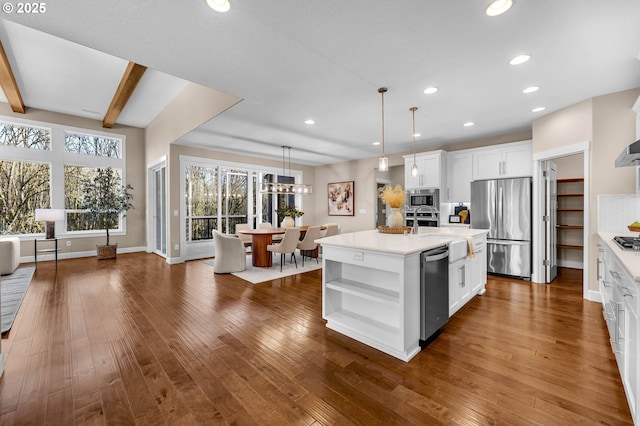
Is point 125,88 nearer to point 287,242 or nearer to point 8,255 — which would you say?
point 8,255

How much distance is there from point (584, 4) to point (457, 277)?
8.21 ft

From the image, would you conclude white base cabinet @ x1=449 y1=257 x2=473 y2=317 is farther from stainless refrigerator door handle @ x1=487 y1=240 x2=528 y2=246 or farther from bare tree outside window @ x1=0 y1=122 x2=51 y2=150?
bare tree outside window @ x1=0 y1=122 x2=51 y2=150

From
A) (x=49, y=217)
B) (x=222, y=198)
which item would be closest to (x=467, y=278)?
(x=222, y=198)

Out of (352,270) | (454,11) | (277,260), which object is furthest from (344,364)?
(277,260)

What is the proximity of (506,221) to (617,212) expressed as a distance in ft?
4.72

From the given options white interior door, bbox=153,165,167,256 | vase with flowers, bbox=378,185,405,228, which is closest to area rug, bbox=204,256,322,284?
white interior door, bbox=153,165,167,256

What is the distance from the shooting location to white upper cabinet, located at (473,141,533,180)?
4.61 m

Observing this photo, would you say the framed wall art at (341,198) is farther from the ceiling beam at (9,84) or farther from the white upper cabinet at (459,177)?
the ceiling beam at (9,84)

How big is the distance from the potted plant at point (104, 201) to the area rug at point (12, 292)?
1.40 meters

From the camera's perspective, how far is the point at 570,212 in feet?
17.6

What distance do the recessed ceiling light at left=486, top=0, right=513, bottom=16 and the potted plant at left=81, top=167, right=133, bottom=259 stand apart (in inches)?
309

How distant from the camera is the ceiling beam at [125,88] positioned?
4080mm

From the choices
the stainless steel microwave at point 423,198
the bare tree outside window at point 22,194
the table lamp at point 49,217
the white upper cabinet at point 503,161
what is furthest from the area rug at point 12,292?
the white upper cabinet at point 503,161

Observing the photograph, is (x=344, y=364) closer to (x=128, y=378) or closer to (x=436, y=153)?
(x=128, y=378)
